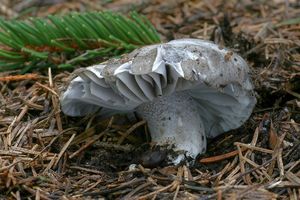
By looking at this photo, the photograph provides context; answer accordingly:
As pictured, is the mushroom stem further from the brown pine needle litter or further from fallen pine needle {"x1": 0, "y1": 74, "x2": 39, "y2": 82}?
fallen pine needle {"x1": 0, "y1": 74, "x2": 39, "y2": 82}

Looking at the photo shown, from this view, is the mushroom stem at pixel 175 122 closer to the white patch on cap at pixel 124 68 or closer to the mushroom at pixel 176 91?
the mushroom at pixel 176 91

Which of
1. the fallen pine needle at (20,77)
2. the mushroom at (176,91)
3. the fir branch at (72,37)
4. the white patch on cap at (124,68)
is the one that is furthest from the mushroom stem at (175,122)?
the fallen pine needle at (20,77)

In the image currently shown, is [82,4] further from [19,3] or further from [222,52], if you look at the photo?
[222,52]

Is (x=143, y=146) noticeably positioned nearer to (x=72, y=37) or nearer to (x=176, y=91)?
(x=176, y=91)

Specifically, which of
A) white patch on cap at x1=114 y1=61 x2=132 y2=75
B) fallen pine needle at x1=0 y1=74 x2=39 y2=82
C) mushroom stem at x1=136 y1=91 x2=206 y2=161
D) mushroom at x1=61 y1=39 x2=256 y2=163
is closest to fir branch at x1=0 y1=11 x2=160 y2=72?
fallen pine needle at x1=0 y1=74 x2=39 y2=82

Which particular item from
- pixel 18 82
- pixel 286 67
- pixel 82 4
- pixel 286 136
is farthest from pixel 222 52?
pixel 82 4

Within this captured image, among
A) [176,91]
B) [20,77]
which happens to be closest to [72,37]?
[20,77]

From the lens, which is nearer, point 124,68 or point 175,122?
point 124,68
